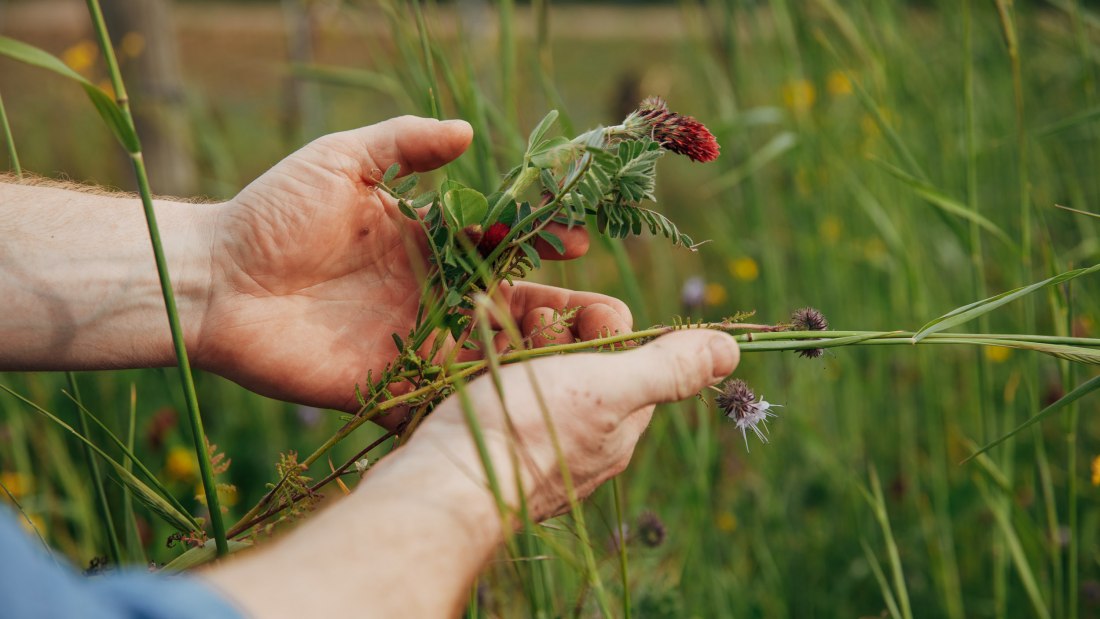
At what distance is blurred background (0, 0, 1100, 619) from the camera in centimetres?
109

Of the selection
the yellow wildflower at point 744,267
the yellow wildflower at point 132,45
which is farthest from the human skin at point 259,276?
the yellow wildflower at point 132,45

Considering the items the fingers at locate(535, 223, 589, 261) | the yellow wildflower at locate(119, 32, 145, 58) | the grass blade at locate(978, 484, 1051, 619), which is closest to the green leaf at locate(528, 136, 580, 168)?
the fingers at locate(535, 223, 589, 261)

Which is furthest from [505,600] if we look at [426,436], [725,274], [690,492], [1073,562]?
[725,274]

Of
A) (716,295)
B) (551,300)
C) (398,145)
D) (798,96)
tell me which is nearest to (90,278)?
(398,145)

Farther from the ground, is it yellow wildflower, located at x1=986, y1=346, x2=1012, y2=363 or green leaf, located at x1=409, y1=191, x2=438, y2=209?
green leaf, located at x1=409, y1=191, x2=438, y2=209

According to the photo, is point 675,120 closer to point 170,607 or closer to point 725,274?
point 170,607

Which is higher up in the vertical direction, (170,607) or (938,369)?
(170,607)

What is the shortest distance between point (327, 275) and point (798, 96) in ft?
3.48

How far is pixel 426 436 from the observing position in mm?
619

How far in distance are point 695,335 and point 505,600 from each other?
0.63m

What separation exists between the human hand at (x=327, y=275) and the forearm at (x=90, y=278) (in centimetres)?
3

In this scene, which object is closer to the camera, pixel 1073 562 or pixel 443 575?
pixel 443 575

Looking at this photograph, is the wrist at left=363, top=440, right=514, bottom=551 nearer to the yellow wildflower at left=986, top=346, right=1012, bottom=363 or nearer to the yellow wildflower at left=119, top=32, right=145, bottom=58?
the yellow wildflower at left=986, top=346, right=1012, bottom=363

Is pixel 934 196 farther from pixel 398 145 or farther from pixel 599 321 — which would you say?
pixel 398 145
